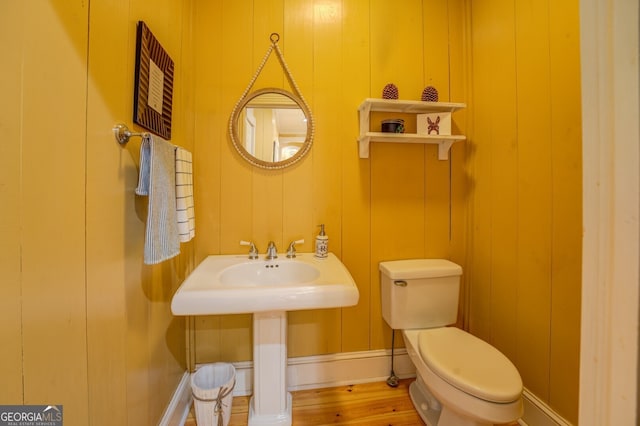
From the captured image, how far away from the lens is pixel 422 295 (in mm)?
1340

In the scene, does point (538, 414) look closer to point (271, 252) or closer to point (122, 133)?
point (271, 252)

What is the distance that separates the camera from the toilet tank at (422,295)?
4.36 ft

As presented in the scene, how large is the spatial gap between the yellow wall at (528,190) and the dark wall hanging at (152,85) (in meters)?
1.66

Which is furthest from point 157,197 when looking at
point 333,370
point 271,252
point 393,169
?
point 333,370

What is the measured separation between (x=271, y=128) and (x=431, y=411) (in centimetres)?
172

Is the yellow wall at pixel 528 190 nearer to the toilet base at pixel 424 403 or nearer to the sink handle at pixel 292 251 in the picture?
the toilet base at pixel 424 403

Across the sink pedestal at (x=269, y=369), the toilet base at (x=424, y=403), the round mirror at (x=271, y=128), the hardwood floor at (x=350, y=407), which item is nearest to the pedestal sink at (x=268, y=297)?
the sink pedestal at (x=269, y=369)

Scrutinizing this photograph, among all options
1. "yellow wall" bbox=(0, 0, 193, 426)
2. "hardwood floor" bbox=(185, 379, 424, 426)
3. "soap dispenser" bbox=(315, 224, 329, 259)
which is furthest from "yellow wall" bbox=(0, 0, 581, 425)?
"hardwood floor" bbox=(185, 379, 424, 426)

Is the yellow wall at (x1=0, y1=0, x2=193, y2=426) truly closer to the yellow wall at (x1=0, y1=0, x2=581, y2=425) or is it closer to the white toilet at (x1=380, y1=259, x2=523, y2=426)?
the yellow wall at (x1=0, y1=0, x2=581, y2=425)

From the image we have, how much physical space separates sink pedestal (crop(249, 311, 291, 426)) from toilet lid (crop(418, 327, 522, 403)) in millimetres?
650

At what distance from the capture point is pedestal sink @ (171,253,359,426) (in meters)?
0.85

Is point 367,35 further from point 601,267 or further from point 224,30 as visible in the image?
point 601,267

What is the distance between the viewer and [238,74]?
1375 millimetres

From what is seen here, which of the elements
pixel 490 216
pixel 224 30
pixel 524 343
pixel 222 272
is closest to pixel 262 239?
pixel 222 272
